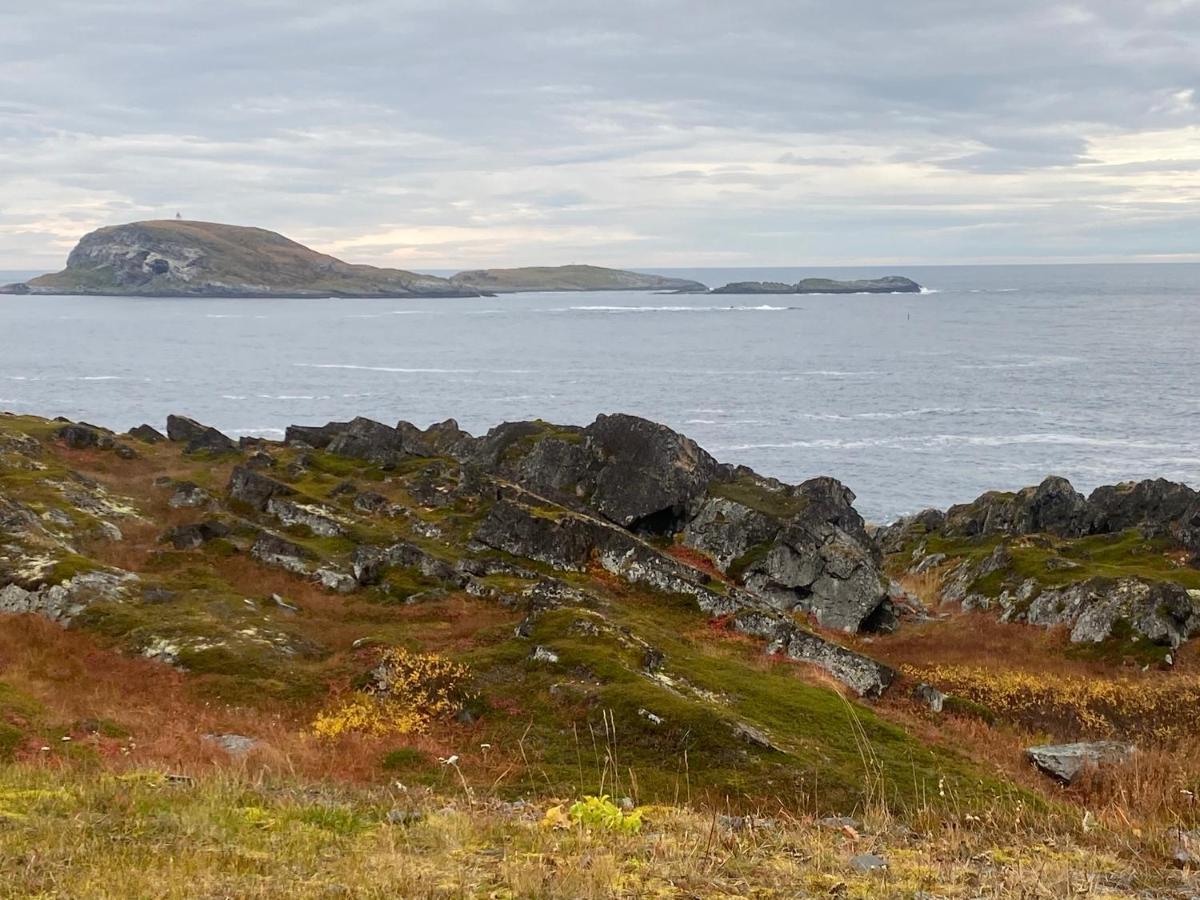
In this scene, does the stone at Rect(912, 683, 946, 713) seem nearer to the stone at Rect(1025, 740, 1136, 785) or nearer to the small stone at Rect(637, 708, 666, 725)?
the stone at Rect(1025, 740, 1136, 785)

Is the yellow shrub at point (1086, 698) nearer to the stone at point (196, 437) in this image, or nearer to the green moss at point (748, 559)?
the green moss at point (748, 559)

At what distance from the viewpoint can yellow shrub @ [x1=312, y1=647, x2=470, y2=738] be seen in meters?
29.5

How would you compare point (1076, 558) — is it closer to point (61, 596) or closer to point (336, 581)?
point (336, 581)

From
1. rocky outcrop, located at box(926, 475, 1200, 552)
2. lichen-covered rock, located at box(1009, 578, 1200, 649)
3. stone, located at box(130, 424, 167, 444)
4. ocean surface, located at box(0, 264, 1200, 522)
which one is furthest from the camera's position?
ocean surface, located at box(0, 264, 1200, 522)

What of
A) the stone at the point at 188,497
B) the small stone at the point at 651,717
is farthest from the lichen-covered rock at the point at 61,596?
the small stone at the point at 651,717

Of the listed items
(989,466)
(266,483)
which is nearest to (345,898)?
(266,483)

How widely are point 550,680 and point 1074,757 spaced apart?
663 inches

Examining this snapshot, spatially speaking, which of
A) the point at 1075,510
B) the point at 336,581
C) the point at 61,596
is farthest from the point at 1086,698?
the point at 61,596

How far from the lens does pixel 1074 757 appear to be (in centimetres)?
2978

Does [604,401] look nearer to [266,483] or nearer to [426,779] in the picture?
[266,483]

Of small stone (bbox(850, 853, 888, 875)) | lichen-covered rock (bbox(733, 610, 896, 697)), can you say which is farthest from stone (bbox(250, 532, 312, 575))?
small stone (bbox(850, 853, 888, 875))

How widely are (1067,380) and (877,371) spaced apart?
34.5 m

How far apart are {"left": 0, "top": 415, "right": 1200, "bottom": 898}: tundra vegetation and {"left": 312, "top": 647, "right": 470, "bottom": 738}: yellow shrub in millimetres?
140

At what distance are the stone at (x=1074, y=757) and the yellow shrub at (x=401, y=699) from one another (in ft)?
61.5
